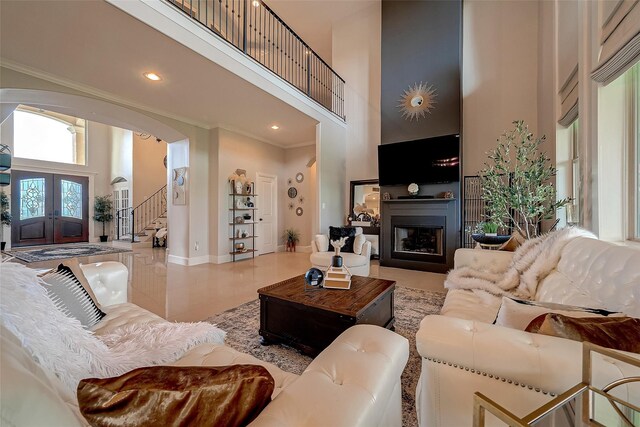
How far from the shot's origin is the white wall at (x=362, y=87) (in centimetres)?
565

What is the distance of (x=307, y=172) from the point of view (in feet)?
22.4

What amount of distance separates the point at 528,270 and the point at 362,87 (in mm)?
5181

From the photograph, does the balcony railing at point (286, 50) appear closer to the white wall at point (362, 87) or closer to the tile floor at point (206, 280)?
the white wall at point (362, 87)

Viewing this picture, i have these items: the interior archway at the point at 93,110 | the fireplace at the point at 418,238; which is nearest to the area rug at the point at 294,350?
the fireplace at the point at 418,238

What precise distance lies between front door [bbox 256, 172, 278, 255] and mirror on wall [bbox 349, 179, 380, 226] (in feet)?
7.29

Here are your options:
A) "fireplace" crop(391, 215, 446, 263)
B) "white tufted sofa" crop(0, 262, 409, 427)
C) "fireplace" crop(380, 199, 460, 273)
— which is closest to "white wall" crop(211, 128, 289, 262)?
"fireplace" crop(380, 199, 460, 273)

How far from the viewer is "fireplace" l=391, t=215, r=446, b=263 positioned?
4520mm

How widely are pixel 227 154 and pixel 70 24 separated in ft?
10.3

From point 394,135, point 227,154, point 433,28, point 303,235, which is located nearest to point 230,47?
point 227,154

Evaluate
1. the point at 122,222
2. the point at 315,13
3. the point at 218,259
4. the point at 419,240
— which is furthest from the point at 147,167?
the point at 419,240

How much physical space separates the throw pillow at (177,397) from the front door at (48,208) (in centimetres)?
1070

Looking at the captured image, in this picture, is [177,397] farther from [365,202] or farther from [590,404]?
[365,202]

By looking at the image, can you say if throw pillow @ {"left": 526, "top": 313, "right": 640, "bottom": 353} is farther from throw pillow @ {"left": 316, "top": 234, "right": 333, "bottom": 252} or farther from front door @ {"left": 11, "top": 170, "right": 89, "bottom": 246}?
front door @ {"left": 11, "top": 170, "right": 89, "bottom": 246}

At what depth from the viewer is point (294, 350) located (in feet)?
6.40
